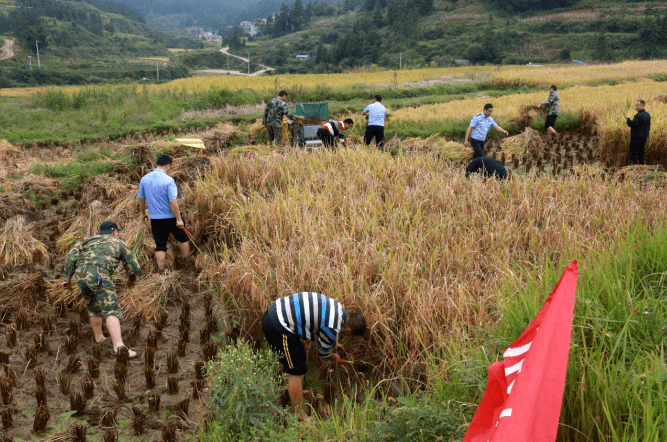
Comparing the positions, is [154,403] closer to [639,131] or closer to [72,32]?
[639,131]

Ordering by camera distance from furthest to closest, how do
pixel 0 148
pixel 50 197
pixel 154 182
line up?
pixel 0 148 < pixel 50 197 < pixel 154 182

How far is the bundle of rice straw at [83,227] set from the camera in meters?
5.95

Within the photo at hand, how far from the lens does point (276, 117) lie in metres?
9.88

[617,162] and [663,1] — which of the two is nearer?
[617,162]

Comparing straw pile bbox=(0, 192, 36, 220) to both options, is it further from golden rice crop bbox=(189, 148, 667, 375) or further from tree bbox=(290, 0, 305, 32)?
tree bbox=(290, 0, 305, 32)

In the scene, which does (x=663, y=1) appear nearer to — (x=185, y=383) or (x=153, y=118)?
(x=153, y=118)

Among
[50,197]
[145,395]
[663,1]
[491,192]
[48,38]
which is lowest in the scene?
[145,395]

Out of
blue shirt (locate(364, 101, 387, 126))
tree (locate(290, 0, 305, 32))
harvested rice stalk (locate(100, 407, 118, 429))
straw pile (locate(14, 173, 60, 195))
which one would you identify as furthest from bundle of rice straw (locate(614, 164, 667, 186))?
tree (locate(290, 0, 305, 32))

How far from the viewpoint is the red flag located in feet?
4.73

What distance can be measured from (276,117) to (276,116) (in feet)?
0.08

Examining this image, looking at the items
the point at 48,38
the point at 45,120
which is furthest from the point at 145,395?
the point at 48,38

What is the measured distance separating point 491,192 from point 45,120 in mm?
15528

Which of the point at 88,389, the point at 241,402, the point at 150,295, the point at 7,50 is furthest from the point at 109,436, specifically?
the point at 7,50

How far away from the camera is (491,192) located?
589 cm
